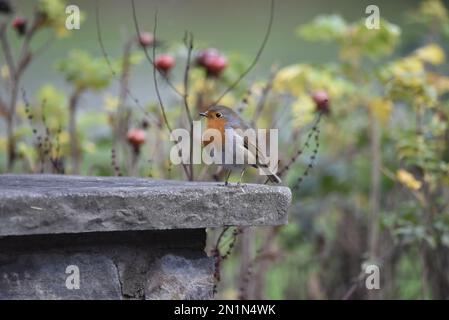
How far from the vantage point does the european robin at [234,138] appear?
2.58m

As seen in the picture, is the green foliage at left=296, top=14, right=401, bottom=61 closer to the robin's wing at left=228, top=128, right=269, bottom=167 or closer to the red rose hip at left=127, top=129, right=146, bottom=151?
the red rose hip at left=127, top=129, right=146, bottom=151

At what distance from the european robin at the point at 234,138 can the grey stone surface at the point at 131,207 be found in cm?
20

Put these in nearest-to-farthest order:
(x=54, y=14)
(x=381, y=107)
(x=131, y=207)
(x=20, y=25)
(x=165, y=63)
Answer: (x=131, y=207) → (x=165, y=63) → (x=20, y=25) → (x=54, y=14) → (x=381, y=107)

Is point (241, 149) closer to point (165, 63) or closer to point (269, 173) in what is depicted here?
point (269, 173)

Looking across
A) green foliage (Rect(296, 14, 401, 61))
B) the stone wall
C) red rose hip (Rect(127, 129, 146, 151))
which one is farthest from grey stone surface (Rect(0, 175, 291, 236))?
green foliage (Rect(296, 14, 401, 61))

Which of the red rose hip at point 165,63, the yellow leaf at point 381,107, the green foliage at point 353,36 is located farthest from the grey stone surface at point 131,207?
the green foliage at point 353,36

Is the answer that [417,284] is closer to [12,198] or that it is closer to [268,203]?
[268,203]

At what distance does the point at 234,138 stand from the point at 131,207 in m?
0.51

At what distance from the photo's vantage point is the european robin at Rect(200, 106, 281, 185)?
8.46ft

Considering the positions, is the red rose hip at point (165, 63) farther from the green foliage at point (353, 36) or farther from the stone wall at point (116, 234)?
→ the stone wall at point (116, 234)

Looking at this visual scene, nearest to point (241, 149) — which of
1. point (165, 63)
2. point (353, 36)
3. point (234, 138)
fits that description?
point (234, 138)

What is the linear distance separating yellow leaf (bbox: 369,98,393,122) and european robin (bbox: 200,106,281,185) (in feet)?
5.95

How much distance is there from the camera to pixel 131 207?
2.23m
